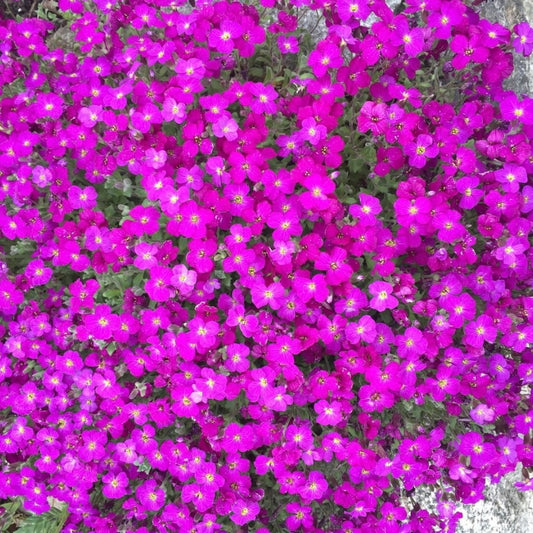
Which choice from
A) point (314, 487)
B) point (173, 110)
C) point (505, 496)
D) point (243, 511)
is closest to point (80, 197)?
point (173, 110)

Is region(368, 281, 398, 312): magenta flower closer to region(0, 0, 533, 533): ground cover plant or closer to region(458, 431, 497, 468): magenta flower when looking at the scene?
region(0, 0, 533, 533): ground cover plant

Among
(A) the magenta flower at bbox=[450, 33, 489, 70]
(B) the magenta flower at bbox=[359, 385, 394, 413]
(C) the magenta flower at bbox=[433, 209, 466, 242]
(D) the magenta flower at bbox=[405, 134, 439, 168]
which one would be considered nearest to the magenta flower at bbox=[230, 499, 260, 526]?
(B) the magenta flower at bbox=[359, 385, 394, 413]

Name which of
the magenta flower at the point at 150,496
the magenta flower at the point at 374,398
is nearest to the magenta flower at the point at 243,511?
the magenta flower at the point at 150,496

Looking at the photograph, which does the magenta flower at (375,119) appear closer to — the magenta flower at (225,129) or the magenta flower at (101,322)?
the magenta flower at (225,129)

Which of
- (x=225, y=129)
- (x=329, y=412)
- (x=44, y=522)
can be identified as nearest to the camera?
(x=329, y=412)

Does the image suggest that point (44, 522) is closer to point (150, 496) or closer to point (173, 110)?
point (150, 496)

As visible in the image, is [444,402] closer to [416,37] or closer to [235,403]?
[235,403]

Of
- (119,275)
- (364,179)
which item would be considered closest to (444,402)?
(364,179)

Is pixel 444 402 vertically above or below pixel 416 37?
below
